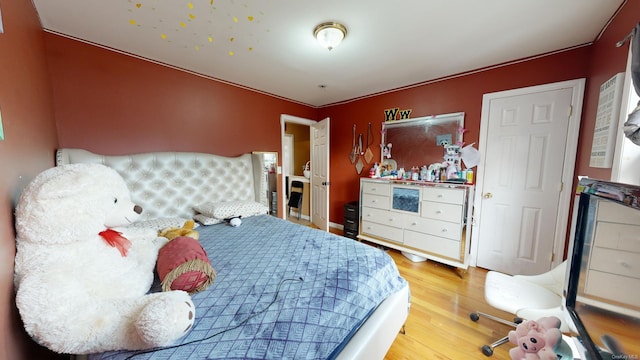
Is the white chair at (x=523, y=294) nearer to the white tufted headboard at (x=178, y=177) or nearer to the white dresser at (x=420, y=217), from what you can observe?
the white dresser at (x=420, y=217)

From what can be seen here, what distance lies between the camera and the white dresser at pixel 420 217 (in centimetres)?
225

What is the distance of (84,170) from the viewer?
952mm

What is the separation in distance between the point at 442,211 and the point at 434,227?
0.22 metres

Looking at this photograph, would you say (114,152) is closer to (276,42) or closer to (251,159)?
(251,159)

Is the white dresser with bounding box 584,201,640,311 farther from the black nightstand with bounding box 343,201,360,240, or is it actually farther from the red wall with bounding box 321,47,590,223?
the black nightstand with bounding box 343,201,360,240

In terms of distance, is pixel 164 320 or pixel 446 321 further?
pixel 446 321

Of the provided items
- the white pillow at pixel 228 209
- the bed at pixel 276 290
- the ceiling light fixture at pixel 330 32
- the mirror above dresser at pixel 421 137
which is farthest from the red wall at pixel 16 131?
the mirror above dresser at pixel 421 137

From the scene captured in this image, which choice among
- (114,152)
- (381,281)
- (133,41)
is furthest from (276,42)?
(381,281)

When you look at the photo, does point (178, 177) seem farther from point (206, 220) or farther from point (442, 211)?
point (442, 211)

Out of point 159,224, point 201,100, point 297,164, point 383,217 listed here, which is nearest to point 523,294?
point 383,217

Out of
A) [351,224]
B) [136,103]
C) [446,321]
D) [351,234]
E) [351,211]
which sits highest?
[136,103]

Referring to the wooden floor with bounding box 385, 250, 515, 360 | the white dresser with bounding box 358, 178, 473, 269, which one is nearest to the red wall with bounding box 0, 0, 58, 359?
the wooden floor with bounding box 385, 250, 515, 360

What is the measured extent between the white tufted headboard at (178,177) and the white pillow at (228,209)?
0.21 metres

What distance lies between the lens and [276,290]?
41.5 inches
